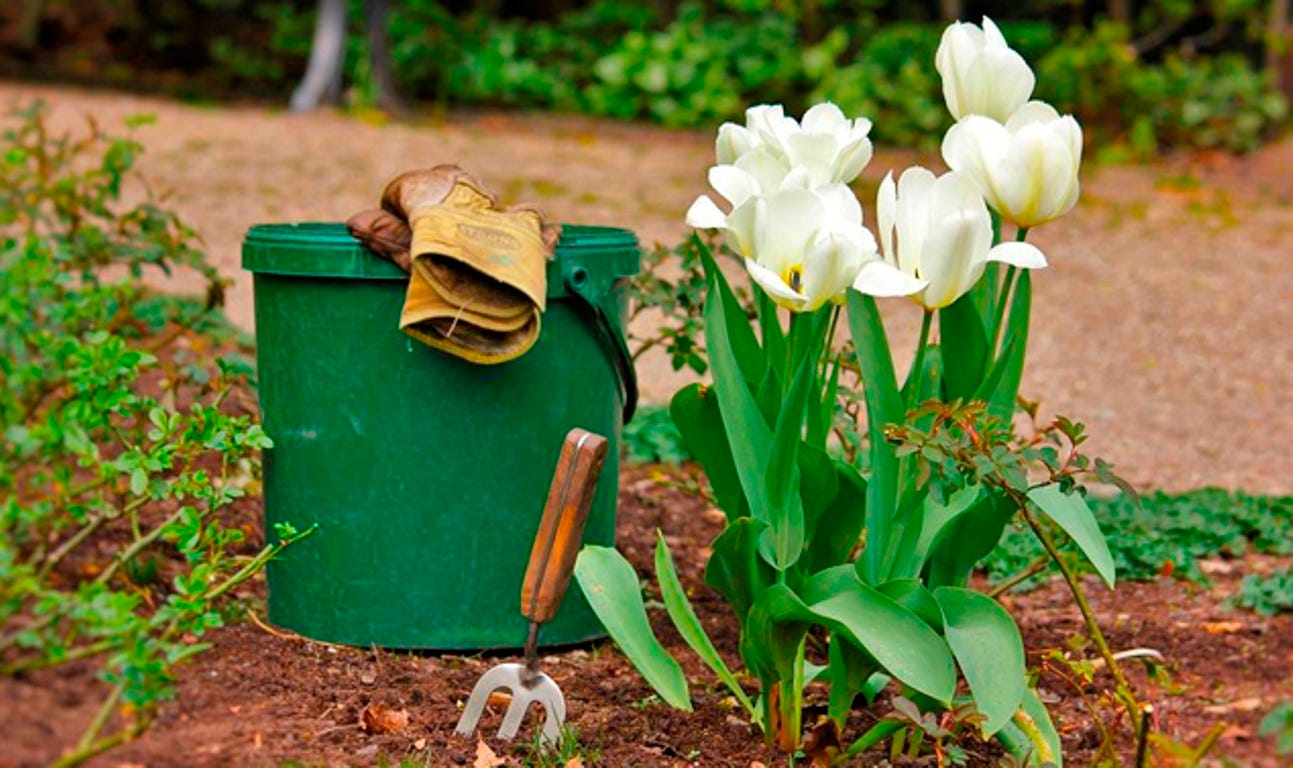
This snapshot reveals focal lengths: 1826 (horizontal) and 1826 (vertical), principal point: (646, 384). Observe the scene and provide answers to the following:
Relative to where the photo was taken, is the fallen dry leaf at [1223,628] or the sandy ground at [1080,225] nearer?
the fallen dry leaf at [1223,628]

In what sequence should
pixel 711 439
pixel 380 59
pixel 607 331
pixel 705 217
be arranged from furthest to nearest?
pixel 380 59 → pixel 607 331 → pixel 711 439 → pixel 705 217

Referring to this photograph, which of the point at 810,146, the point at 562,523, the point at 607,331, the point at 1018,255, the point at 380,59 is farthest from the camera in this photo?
the point at 380,59

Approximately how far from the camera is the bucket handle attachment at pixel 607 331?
2986 mm

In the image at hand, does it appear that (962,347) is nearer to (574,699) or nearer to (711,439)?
(711,439)

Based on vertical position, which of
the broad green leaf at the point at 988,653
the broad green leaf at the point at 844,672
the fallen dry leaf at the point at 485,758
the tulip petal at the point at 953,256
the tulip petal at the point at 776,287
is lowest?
the fallen dry leaf at the point at 485,758

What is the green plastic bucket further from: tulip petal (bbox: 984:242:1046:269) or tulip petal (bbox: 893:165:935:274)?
tulip petal (bbox: 984:242:1046:269)

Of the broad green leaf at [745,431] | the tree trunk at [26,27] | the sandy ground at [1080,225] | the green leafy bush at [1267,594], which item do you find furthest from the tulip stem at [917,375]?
the tree trunk at [26,27]

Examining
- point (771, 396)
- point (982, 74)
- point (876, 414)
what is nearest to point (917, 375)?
point (876, 414)

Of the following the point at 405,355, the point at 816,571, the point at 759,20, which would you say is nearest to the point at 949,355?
the point at 816,571

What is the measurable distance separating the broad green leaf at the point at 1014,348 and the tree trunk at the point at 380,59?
8549mm

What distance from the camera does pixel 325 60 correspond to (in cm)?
1078

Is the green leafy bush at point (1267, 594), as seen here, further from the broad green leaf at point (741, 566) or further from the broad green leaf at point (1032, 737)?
the broad green leaf at point (741, 566)

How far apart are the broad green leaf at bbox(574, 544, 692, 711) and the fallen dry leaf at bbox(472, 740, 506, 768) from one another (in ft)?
0.79

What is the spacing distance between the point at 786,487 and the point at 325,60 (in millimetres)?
8739
